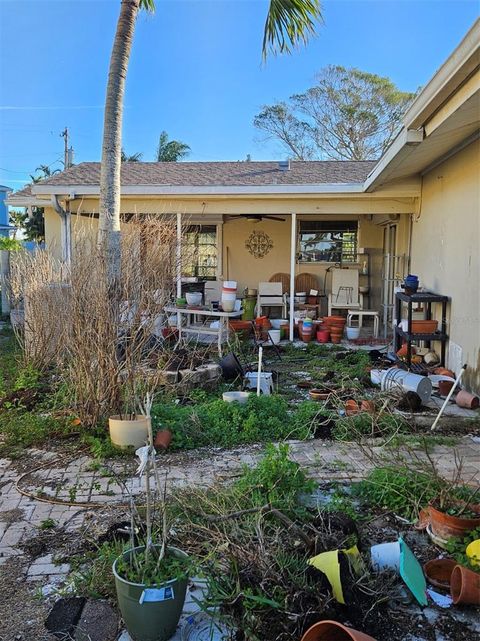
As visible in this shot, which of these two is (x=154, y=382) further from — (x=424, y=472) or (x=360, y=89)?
(x=360, y=89)

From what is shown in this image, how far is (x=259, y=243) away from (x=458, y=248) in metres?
6.21

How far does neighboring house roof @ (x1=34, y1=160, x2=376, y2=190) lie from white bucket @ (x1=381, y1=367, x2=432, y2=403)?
4.79m

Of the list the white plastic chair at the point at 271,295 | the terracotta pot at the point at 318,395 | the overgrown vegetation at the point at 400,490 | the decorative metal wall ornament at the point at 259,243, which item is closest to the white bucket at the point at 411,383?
the terracotta pot at the point at 318,395

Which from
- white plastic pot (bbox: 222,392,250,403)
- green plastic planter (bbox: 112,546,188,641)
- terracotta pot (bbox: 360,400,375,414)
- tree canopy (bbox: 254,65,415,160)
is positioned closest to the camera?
green plastic planter (bbox: 112,546,188,641)

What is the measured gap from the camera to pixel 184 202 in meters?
10.1

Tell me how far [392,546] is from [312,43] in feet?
26.1

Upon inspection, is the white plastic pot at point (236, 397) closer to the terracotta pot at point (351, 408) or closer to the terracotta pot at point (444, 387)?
the terracotta pot at point (351, 408)

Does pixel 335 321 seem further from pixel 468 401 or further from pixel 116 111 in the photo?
pixel 116 111

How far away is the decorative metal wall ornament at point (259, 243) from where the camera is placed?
40.9 ft

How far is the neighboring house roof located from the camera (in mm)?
10135

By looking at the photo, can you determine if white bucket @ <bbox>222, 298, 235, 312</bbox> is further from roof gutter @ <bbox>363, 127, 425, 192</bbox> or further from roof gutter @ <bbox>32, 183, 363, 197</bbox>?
roof gutter @ <bbox>363, 127, 425, 192</bbox>

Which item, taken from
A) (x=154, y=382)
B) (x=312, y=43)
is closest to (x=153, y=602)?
(x=154, y=382)

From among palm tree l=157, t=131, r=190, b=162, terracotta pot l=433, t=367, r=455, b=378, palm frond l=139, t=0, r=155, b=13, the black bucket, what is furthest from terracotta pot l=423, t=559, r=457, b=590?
palm tree l=157, t=131, r=190, b=162

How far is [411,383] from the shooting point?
566cm
